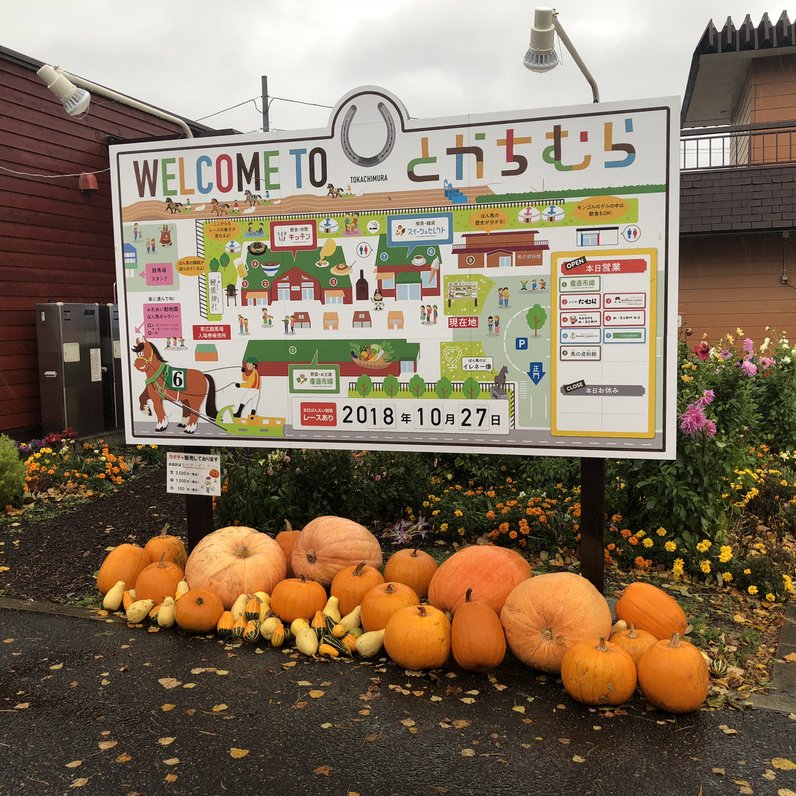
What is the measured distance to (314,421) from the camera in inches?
195

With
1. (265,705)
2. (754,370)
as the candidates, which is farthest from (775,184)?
(265,705)

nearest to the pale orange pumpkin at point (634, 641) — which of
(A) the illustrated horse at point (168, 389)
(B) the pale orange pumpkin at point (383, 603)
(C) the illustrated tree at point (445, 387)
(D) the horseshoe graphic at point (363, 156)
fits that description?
(B) the pale orange pumpkin at point (383, 603)

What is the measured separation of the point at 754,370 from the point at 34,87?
32.9 feet

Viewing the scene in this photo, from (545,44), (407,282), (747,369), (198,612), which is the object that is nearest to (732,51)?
(545,44)

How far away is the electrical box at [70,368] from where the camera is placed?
34.0 ft

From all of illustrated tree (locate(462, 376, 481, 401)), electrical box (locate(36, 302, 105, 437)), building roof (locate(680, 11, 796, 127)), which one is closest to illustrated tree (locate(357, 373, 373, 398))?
illustrated tree (locate(462, 376, 481, 401))

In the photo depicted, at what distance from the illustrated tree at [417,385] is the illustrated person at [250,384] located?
3.46 feet

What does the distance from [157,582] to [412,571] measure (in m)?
1.60

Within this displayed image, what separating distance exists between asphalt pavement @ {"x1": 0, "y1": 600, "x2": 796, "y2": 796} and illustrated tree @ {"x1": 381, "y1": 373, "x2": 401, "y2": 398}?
1.60 metres

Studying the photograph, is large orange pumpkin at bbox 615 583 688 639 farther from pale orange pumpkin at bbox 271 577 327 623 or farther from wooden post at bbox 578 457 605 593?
pale orange pumpkin at bbox 271 577 327 623

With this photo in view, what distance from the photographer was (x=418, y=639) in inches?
156

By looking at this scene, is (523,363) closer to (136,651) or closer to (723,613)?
(723,613)

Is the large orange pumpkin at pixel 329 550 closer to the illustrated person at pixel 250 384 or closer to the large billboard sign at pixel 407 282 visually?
the large billboard sign at pixel 407 282

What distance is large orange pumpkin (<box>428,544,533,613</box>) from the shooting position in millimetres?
4312
